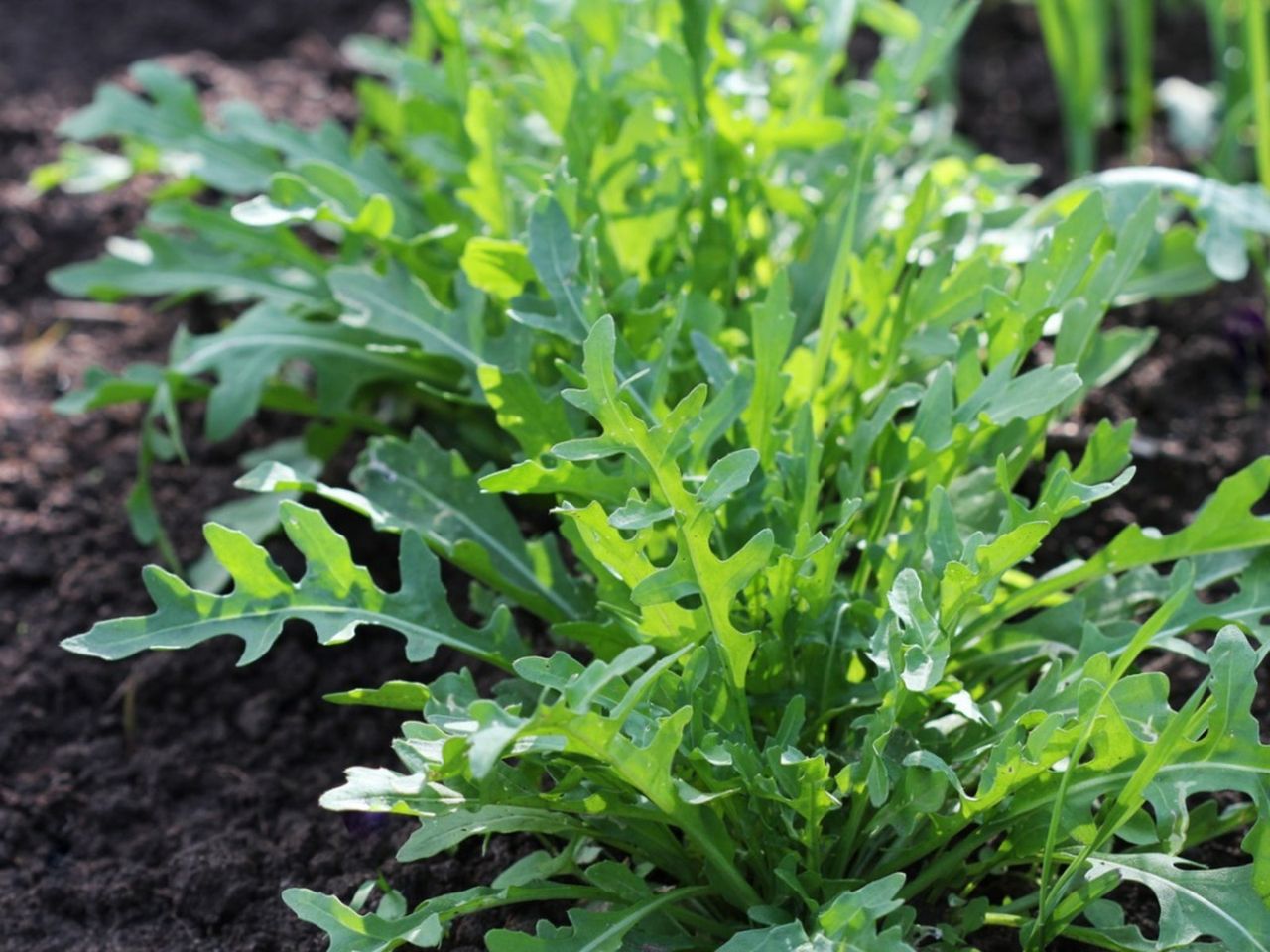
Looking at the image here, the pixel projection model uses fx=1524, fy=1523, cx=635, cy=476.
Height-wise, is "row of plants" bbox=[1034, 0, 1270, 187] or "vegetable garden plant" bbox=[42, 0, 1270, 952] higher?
"row of plants" bbox=[1034, 0, 1270, 187]

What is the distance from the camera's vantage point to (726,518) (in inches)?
74.4

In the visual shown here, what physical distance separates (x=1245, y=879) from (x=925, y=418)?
0.63 meters

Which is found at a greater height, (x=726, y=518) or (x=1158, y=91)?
(x=1158, y=91)

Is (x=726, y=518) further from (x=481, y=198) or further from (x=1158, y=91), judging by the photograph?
(x=1158, y=91)

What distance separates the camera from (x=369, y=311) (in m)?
2.20

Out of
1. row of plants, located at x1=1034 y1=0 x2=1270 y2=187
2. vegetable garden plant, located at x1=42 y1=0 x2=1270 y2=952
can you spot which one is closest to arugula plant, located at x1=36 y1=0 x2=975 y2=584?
vegetable garden plant, located at x1=42 y1=0 x2=1270 y2=952

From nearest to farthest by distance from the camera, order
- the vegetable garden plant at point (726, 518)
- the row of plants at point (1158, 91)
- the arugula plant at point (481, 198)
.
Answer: the vegetable garden plant at point (726, 518) < the arugula plant at point (481, 198) < the row of plants at point (1158, 91)

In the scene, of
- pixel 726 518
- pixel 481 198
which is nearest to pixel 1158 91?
pixel 481 198

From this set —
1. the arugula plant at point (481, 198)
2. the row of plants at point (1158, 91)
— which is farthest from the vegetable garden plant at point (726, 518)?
the row of plants at point (1158, 91)

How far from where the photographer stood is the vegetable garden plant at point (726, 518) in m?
1.57

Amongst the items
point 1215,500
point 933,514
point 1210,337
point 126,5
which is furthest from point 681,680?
point 126,5

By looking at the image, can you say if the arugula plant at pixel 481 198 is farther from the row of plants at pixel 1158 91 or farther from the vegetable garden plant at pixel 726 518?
the row of plants at pixel 1158 91

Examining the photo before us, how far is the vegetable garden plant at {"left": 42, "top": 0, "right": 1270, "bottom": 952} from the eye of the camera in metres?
1.57

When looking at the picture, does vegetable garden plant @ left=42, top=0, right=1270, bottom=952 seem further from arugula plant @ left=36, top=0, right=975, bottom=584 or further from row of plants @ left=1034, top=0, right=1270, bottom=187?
row of plants @ left=1034, top=0, right=1270, bottom=187
